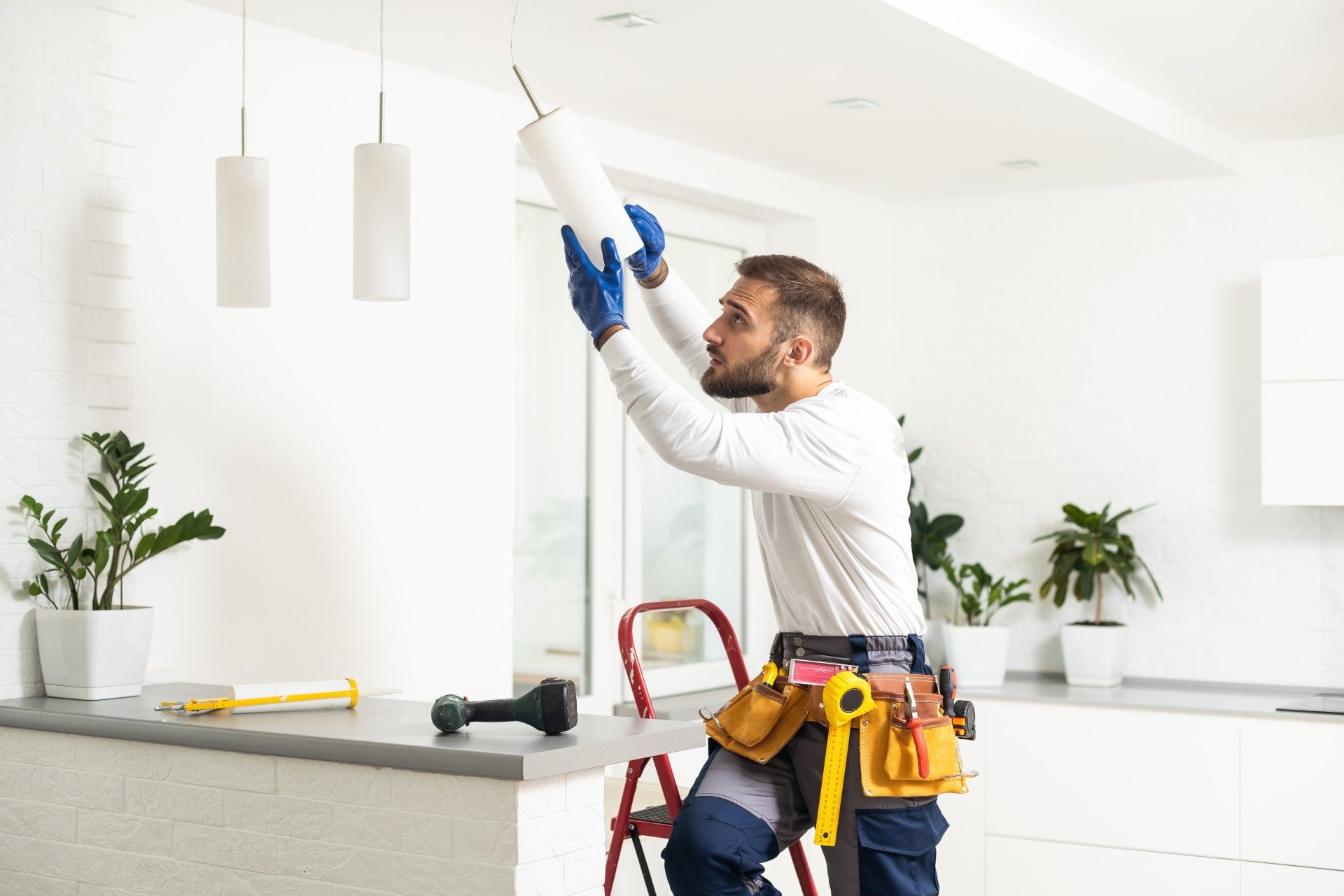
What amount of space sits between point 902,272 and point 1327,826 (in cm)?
250

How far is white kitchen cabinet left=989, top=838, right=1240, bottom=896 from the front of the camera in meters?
4.36

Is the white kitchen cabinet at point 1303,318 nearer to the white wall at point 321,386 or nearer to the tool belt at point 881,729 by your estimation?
the white wall at point 321,386

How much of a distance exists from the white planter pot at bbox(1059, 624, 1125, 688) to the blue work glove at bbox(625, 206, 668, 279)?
2.83 m

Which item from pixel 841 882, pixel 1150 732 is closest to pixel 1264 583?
pixel 1150 732

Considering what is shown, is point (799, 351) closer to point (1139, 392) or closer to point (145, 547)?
point (145, 547)

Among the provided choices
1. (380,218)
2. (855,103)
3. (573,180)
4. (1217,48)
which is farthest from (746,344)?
(1217,48)

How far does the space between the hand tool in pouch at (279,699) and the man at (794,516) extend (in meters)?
0.66

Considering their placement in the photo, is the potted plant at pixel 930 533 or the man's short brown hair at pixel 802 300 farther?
the potted plant at pixel 930 533

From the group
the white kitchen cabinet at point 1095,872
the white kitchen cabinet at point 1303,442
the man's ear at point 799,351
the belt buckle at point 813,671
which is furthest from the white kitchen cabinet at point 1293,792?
the man's ear at point 799,351

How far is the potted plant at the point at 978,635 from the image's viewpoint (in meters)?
4.94

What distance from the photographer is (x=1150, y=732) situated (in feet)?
14.7

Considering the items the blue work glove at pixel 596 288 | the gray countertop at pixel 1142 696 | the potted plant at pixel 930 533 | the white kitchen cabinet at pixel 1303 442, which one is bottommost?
the gray countertop at pixel 1142 696

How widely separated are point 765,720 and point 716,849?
25 centimetres

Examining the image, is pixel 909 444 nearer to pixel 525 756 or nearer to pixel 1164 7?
pixel 1164 7
